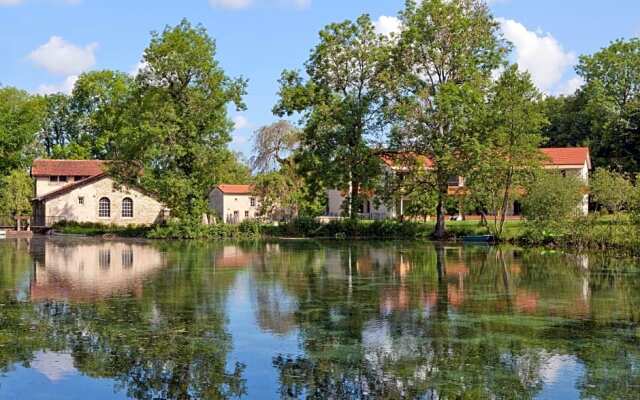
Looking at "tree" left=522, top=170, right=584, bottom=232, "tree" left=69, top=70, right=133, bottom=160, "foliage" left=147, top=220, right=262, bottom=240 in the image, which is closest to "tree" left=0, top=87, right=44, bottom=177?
"tree" left=69, top=70, right=133, bottom=160

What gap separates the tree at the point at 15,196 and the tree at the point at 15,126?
5.43 feet

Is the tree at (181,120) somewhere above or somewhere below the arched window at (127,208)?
above

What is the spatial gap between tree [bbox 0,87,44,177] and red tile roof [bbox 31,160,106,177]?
1.56 meters

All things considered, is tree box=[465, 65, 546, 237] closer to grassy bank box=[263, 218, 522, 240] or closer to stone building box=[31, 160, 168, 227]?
grassy bank box=[263, 218, 522, 240]

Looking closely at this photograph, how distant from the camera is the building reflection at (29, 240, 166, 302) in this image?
728 inches

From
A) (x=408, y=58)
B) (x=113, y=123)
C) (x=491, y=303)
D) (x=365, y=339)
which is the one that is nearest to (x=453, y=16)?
(x=408, y=58)

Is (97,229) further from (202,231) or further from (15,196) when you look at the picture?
(202,231)

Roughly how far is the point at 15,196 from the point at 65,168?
682cm

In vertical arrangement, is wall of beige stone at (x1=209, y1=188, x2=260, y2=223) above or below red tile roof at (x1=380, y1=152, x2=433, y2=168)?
Answer: below

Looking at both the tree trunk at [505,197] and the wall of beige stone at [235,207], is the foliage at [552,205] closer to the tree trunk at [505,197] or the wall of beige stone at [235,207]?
the tree trunk at [505,197]

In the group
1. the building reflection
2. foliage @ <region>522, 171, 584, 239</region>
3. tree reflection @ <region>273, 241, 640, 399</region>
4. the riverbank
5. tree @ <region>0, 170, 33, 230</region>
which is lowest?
tree reflection @ <region>273, 241, 640, 399</region>

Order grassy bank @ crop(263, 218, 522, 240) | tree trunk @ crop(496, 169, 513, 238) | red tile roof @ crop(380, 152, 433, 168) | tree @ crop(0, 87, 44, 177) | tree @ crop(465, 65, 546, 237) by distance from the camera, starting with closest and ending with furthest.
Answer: tree @ crop(465, 65, 546, 237) < tree trunk @ crop(496, 169, 513, 238) < red tile roof @ crop(380, 152, 433, 168) < grassy bank @ crop(263, 218, 522, 240) < tree @ crop(0, 87, 44, 177)

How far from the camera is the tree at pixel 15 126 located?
62.1 metres

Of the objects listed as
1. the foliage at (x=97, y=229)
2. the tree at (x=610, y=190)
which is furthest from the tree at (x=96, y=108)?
the tree at (x=610, y=190)
